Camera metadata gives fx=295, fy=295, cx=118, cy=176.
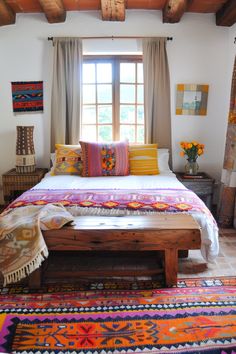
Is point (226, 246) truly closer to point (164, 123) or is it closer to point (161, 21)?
point (164, 123)

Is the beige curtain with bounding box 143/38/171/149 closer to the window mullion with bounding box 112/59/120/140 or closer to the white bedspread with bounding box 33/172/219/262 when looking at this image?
the window mullion with bounding box 112/59/120/140

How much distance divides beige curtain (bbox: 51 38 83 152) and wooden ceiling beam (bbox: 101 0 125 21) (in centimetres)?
43

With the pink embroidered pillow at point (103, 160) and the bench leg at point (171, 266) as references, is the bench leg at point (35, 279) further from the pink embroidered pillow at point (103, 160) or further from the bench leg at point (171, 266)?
the pink embroidered pillow at point (103, 160)

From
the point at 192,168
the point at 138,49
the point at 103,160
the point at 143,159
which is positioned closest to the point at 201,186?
the point at 192,168

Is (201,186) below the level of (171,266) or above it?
above

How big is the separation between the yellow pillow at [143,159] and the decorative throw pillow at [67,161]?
62cm

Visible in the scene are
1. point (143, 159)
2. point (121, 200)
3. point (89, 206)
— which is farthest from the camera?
point (143, 159)

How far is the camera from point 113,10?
3.34 metres

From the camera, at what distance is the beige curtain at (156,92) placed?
11.7 feet

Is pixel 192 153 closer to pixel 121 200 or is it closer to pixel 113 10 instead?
pixel 121 200

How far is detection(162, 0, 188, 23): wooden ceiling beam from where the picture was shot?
316cm

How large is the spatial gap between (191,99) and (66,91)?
1.57m

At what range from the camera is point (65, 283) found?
2201 millimetres

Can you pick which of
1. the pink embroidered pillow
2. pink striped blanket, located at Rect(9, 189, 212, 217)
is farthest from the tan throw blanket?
the pink embroidered pillow
